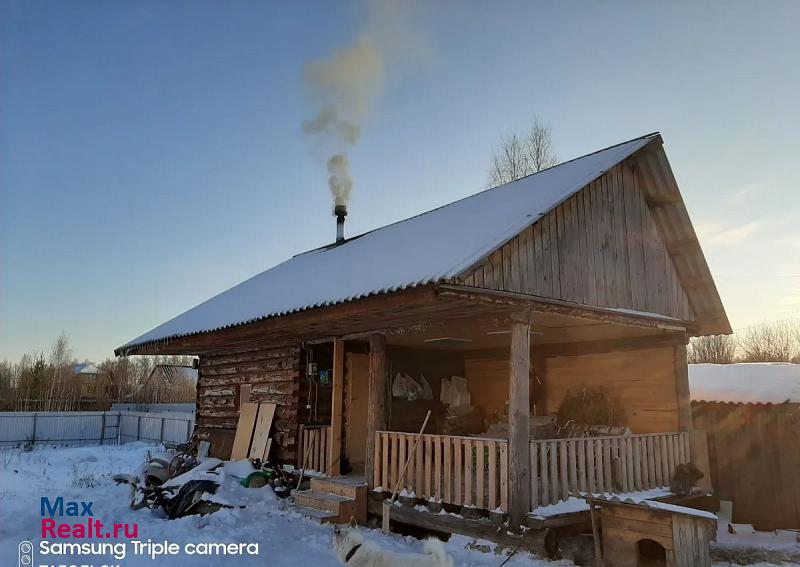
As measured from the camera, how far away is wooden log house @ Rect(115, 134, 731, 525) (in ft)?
29.4

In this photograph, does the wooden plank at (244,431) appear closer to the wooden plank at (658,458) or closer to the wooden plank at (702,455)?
the wooden plank at (658,458)

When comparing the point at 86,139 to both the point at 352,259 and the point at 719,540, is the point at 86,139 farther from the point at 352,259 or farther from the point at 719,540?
the point at 719,540

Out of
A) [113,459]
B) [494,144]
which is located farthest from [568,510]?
[494,144]

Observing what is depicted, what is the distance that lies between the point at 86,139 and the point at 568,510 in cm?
1118

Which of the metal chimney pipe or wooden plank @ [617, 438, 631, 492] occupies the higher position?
the metal chimney pipe

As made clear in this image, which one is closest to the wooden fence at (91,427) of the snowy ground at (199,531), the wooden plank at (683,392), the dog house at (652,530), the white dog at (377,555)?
the snowy ground at (199,531)

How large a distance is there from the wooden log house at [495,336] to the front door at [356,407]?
0.15ft

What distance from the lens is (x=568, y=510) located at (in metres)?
8.67

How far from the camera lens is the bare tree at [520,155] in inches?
1171

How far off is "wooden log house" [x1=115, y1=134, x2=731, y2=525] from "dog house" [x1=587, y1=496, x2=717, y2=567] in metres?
→ 1.17

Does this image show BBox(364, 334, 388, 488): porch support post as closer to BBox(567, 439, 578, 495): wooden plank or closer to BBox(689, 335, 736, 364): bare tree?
BBox(567, 439, 578, 495): wooden plank

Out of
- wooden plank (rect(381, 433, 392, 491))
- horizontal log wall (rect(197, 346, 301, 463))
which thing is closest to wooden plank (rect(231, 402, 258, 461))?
horizontal log wall (rect(197, 346, 301, 463))

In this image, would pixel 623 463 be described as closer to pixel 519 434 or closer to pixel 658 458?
pixel 658 458

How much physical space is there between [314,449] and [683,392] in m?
7.73
